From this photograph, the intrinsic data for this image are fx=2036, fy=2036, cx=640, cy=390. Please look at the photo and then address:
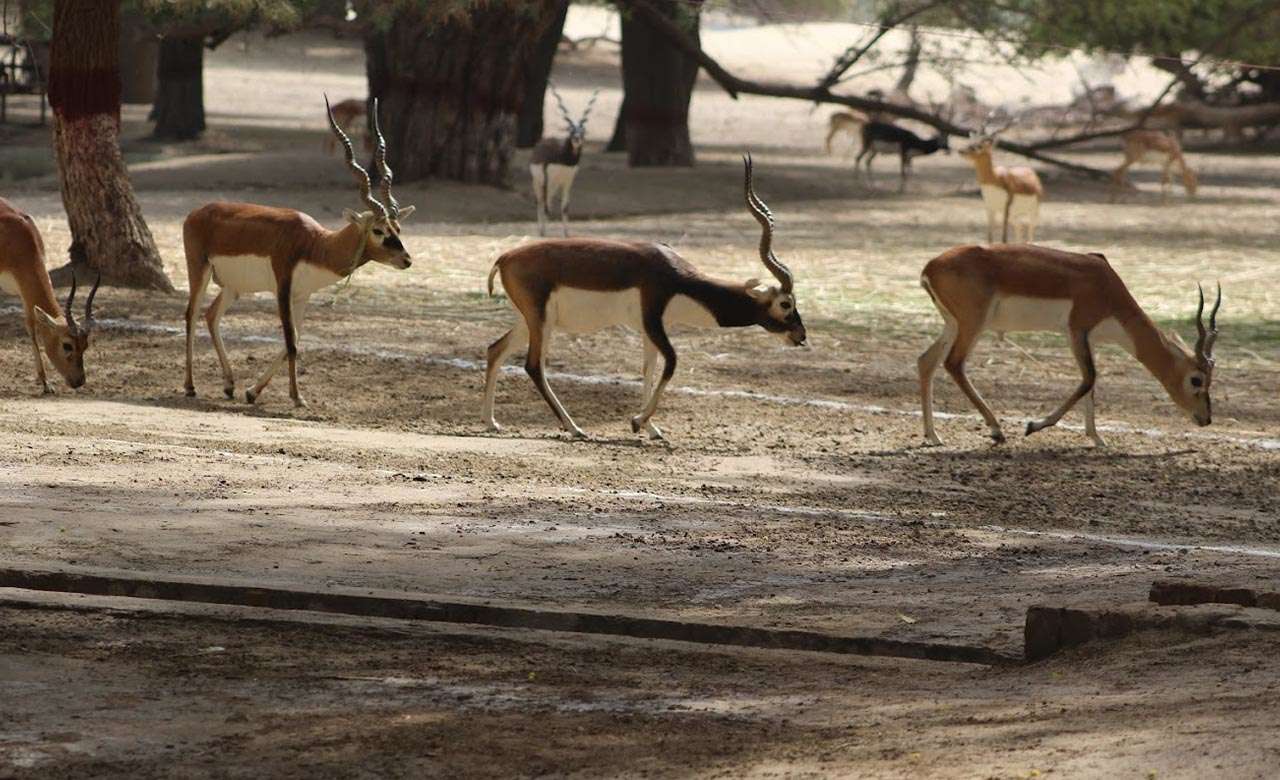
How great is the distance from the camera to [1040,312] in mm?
10867

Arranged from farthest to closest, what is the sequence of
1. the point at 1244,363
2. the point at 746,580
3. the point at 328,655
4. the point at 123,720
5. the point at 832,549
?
the point at 1244,363 < the point at 832,549 < the point at 746,580 < the point at 328,655 < the point at 123,720

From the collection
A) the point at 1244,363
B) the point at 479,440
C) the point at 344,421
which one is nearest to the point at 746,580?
the point at 479,440

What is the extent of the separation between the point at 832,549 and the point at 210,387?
17.2ft

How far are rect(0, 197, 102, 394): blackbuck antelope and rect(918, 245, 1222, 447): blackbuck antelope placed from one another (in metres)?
4.74

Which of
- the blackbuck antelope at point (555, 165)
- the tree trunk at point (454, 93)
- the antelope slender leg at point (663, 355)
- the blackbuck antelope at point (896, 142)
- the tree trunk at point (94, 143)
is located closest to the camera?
the antelope slender leg at point (663, 355)

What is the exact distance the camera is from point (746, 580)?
7098 mm

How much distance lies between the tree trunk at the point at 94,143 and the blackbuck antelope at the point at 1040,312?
21.0 feet

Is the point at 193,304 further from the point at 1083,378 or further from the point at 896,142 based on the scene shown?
the point at 896,142

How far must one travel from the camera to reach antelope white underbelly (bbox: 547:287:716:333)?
1045cm

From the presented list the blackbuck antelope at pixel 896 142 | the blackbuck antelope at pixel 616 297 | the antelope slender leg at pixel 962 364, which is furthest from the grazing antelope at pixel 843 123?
the blackbuck antelope at pixel 616 297

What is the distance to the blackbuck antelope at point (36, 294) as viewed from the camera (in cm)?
1141

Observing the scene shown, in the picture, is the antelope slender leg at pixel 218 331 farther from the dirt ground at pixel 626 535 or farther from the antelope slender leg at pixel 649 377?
the antelope slender leg at pixel 649 377

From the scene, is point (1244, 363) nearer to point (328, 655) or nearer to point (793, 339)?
point (793, 339)

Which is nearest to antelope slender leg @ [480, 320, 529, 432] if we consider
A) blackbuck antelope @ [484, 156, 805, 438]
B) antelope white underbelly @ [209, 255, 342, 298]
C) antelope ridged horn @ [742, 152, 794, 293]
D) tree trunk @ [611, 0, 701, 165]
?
blackbuck antelope @ [484, 156, 805, 438]
